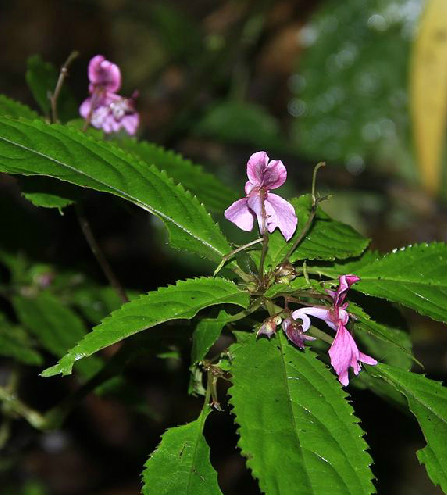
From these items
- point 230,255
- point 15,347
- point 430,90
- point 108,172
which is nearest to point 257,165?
point 230,255

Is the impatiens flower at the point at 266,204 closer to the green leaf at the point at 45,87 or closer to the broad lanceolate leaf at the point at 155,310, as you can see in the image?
the broad lanceolate leaf at the point at 155,310

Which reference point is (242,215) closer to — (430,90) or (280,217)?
(280,217)

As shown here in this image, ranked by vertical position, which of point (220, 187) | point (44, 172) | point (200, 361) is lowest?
point (200, 361)

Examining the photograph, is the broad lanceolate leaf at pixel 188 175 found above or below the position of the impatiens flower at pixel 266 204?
above

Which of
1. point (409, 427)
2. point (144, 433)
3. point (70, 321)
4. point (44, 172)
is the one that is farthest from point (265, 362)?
point (144, 433)

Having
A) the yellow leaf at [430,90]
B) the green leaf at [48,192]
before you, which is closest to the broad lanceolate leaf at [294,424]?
the green leaf at [48,192]

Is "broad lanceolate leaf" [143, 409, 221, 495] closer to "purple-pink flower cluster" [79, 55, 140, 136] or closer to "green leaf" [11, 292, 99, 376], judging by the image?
"green leaf" [11, 292, 99, 376]

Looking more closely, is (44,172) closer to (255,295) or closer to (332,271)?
(255,295)
